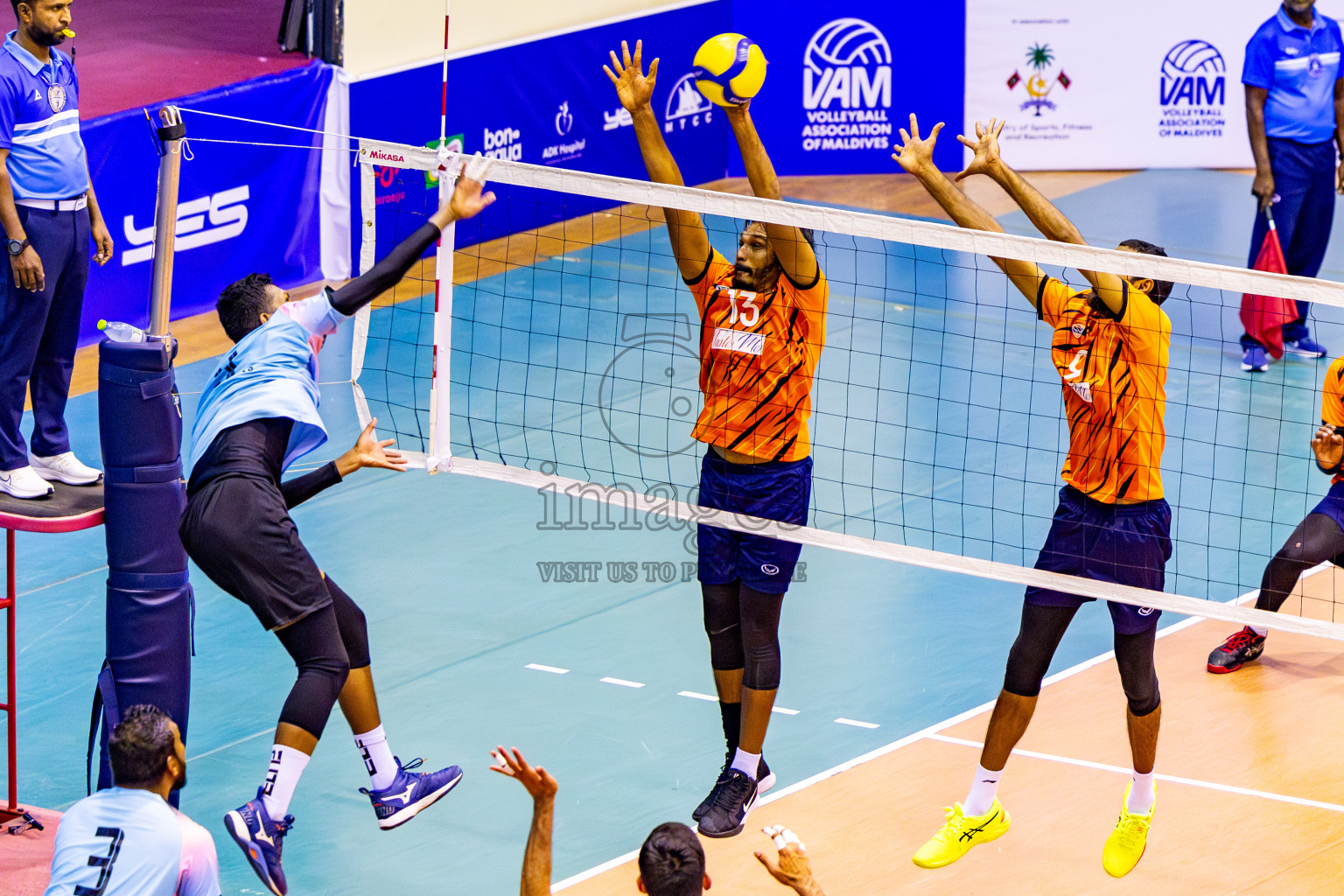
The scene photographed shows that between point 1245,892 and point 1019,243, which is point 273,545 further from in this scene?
point 1245,892

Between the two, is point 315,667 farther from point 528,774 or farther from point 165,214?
point 165,214

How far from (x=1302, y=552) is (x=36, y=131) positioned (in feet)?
21.2

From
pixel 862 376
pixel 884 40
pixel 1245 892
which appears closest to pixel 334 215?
pixel 862 376

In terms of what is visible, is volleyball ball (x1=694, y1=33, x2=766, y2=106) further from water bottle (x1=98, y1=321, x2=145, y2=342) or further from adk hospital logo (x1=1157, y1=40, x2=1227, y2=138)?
adk hospital logo (x1=1157, y1=40, x2=1227, y2=138)

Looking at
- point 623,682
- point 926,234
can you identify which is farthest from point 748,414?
point 623,682

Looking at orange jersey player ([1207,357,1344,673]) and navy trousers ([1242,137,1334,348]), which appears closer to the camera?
orange jersey player ([1207,357,1344,673])

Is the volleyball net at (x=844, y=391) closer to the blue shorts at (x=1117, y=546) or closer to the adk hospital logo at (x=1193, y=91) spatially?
the blue shorts at (x=1117, y=546)

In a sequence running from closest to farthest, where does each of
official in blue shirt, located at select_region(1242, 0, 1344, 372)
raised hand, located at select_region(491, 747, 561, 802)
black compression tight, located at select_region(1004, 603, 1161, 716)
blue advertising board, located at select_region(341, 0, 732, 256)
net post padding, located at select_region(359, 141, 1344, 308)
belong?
raised hand, located at select_region(491, 747, 561, 802), net post padding, located at select_region(359, 141, 1344, 308), black compression tight, located at select_region(1004, 603, 1161, 716), official in blue shirt, located at select_region(1242, 0, 1344, 372), blue advertising board, located at select_region(341, 0, 732, 256)

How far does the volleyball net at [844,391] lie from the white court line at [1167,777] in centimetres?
85

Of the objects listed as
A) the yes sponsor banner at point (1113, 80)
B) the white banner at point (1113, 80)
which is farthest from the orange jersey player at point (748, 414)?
the white banner at point (1113, 80)

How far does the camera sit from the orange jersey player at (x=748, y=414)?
6.76m

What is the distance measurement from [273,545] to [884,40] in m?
12.4

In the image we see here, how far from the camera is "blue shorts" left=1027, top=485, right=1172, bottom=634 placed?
658 centimetres

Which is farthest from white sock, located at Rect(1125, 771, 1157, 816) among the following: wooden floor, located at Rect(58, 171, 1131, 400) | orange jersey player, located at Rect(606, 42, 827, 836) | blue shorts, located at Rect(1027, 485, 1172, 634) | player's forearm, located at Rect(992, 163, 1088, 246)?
wooden floor, located at Rect(58, 171, 1131, 400)
